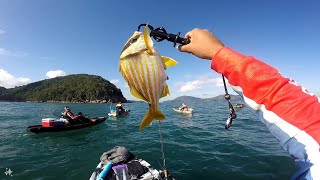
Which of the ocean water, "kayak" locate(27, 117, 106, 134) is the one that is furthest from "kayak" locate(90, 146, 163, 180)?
"kayak" locate(27, 117, 106, 134)

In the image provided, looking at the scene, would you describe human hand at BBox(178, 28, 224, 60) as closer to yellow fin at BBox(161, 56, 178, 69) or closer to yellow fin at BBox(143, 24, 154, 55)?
yellow fin at BBox(143, 24, 154, 55)

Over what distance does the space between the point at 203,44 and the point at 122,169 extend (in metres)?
7.11

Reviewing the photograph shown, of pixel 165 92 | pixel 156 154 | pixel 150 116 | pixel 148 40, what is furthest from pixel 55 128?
pixel 148 40

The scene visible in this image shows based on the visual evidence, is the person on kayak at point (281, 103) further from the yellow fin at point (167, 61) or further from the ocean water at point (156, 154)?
the ocean water at point (156, 154)

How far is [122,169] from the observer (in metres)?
7.61

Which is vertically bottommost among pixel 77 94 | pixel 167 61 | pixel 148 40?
pixel 167 61

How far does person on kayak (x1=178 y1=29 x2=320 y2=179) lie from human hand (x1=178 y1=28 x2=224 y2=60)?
0.20ft

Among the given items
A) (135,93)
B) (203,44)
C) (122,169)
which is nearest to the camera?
(203,44)

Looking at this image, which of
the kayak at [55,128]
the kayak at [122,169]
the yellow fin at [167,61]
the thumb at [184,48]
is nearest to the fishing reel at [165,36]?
the thumb at [184,48]

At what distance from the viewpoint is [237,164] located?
36.8 feet

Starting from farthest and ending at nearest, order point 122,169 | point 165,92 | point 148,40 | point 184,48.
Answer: point 122,169
point 165,92
point 148,40
point 184,48

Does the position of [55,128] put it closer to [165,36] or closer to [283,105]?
[165,36]

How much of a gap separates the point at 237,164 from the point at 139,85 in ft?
35.9

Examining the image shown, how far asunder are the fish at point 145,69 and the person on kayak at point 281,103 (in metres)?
0.75
